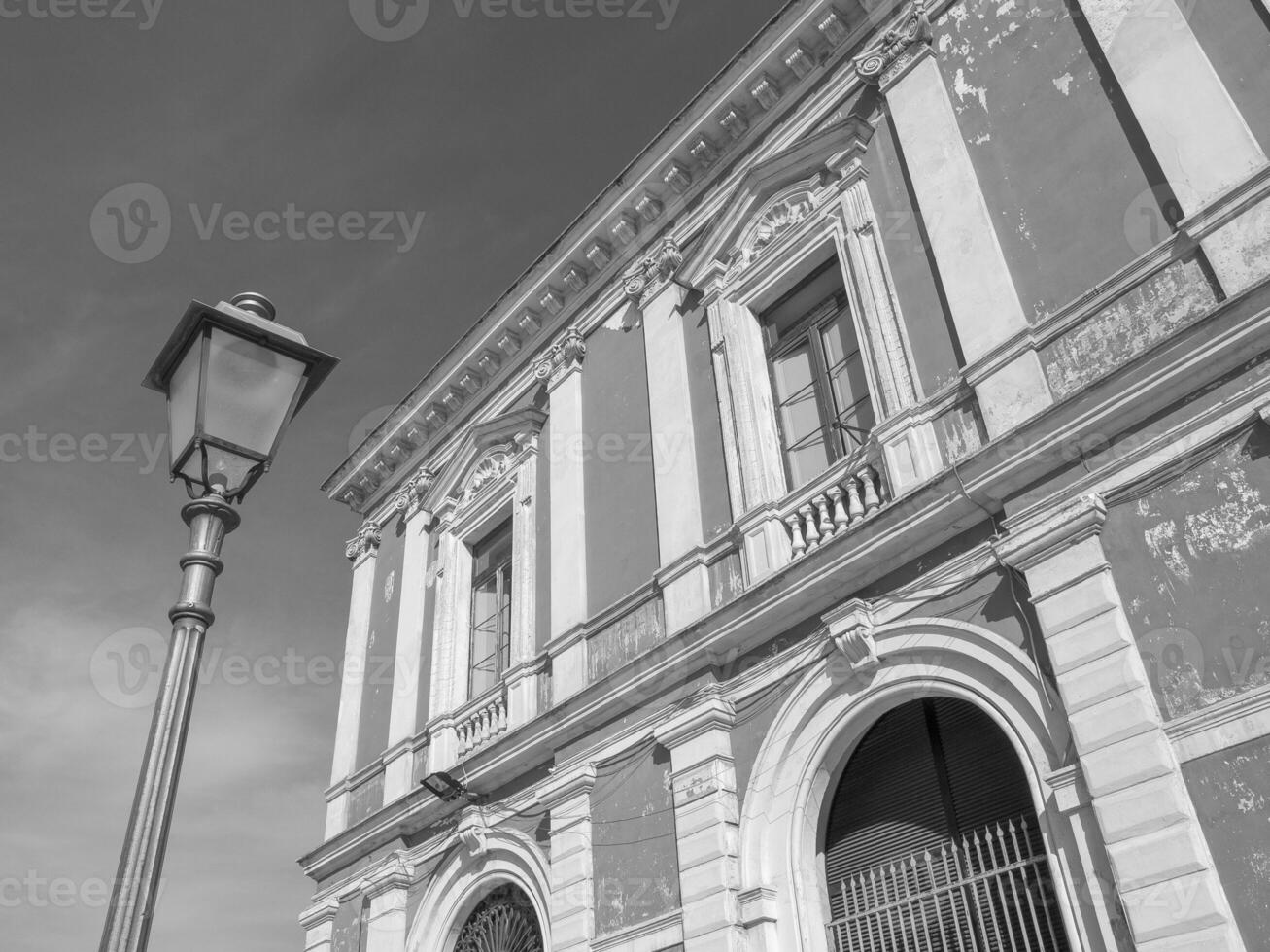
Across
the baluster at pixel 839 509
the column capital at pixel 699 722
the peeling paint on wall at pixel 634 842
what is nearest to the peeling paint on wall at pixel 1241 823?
the baluster at pixel 839 509

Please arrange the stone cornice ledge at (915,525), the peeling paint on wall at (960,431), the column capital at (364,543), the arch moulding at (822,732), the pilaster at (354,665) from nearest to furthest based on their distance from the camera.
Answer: the stone cornice ledge at (915,525), the arch moulding at (822,732), the peeling paint on wall at (960,431), the pilaster at (354,665), the column capital at (364,543)

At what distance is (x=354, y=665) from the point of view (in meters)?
13.2

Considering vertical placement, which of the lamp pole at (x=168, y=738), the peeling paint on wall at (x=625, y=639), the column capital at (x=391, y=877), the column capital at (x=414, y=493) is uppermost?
the column capital at (x=414, y=493)

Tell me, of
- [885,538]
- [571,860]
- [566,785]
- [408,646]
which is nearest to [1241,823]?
[885,538]

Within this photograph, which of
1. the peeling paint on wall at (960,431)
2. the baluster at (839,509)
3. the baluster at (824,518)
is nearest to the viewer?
the peeling paint on wall at (960,431)

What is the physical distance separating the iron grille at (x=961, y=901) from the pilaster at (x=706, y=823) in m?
0.71

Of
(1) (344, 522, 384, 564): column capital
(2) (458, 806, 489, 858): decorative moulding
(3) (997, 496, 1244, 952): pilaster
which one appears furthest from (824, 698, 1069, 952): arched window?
(1) (344, 522, 384, 564): column capital

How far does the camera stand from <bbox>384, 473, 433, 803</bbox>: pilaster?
11242 millimetres

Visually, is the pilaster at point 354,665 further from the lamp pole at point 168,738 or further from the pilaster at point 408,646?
the lamp pole at point 168,738

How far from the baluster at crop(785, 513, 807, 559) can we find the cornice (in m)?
3.66

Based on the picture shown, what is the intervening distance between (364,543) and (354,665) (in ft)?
5.38

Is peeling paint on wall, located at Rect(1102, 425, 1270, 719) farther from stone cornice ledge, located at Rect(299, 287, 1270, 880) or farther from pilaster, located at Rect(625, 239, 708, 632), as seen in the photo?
pilaster, located at Rect(625, 239, 708, 632)

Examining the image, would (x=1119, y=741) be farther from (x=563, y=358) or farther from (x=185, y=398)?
(x=563, y=358)

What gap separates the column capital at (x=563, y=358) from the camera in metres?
11.4
